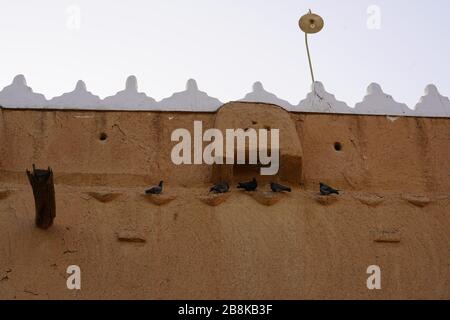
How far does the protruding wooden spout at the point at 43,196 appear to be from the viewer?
26.1ft

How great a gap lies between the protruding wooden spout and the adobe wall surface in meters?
0.17

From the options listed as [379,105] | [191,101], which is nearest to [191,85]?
[191,101]

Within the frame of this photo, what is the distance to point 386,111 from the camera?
10531 mm

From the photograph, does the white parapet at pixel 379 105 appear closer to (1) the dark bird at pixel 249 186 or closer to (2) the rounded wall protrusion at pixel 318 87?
(2) the rounded wall protrusion at pixel 318 87

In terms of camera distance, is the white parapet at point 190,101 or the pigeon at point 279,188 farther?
the white parapet at point 190,101

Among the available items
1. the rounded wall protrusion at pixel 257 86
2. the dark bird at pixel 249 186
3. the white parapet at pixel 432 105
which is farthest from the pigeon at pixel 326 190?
the white parapet at pixel 432 105

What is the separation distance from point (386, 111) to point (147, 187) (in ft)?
11.2

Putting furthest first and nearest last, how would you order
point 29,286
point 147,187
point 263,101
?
point 263,101, point 147,187, point 29,286

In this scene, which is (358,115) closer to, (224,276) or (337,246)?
(337,246)

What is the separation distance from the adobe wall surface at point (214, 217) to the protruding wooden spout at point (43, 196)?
171 millimetres

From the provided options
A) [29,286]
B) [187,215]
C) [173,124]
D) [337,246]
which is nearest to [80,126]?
[173,124]

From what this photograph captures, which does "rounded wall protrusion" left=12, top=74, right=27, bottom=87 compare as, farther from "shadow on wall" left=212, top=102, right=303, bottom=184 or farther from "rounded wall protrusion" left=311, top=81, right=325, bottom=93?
"rounded wall protrusion" left=311, top=81, right=325, bottom=93

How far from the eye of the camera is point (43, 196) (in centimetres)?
816

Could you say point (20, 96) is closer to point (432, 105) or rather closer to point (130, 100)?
point (130, 100)
